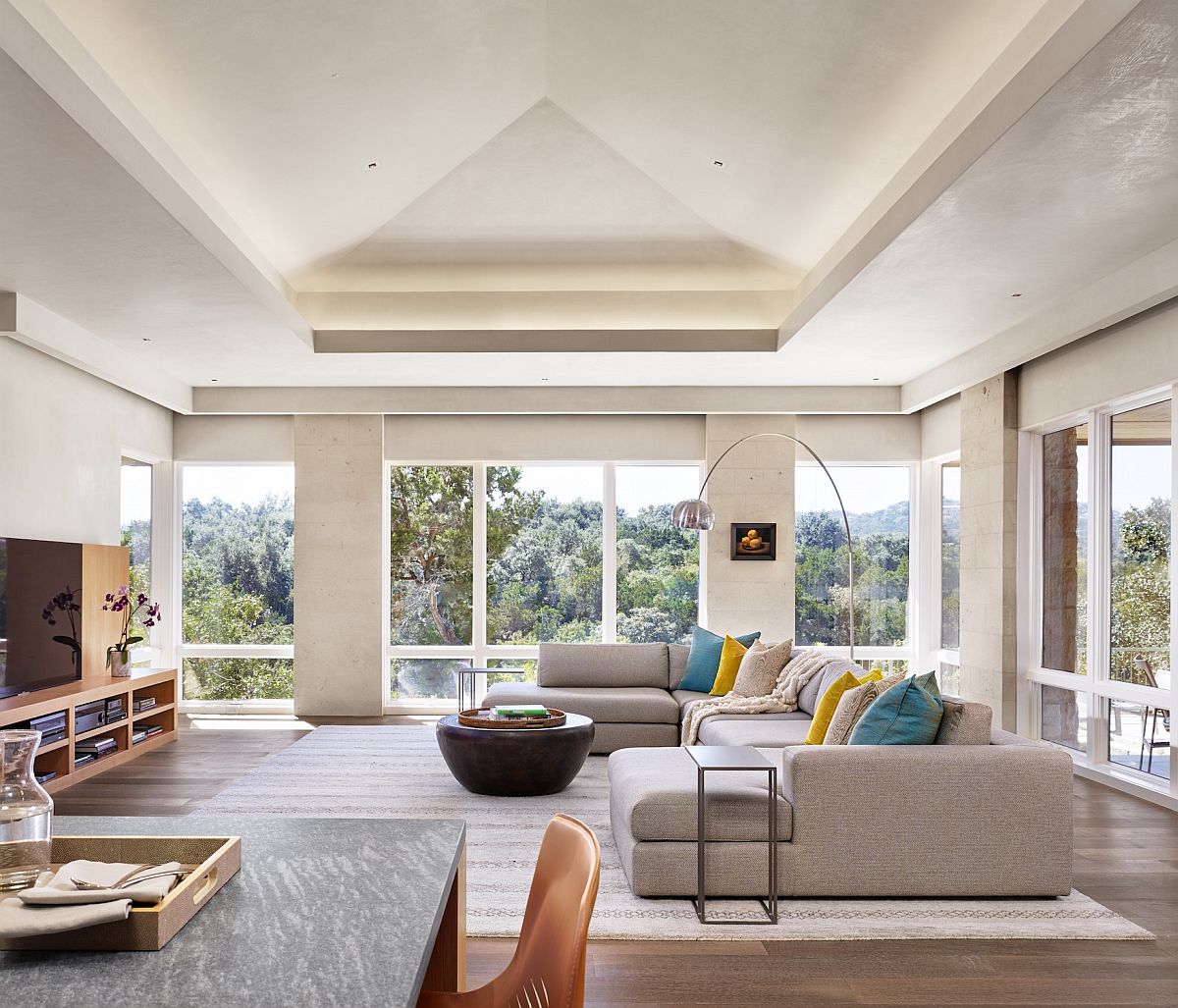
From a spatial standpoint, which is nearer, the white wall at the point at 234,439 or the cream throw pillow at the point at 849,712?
the cream throw pillow at the point at 849,712

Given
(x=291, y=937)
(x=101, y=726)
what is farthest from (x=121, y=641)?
(x=291, y=937)

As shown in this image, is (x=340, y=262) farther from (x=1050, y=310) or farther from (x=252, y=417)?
(x=1050, y=310)

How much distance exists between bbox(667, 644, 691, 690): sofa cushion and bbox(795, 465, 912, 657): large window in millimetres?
1837

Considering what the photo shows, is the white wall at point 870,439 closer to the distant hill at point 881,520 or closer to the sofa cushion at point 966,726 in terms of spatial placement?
the distant hill at point 881,520

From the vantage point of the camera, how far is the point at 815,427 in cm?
898

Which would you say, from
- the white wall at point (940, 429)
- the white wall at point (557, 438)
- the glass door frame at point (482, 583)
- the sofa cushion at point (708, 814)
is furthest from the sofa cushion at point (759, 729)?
the white wall at point (557, 438)

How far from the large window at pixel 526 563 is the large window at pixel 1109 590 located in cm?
314

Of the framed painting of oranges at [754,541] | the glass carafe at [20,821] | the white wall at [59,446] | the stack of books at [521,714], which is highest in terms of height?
the white wall at [59,446]

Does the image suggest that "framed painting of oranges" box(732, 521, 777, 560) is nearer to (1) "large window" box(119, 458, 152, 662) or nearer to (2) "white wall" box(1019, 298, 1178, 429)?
(2) "white wall" box(1019, 298, 1178, 429)

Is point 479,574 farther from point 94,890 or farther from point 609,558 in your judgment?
point 94,890

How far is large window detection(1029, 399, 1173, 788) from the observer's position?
5.59m

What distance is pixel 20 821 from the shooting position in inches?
54.7

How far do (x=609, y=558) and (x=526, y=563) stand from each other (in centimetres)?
74

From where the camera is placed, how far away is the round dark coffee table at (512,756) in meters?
5.21
